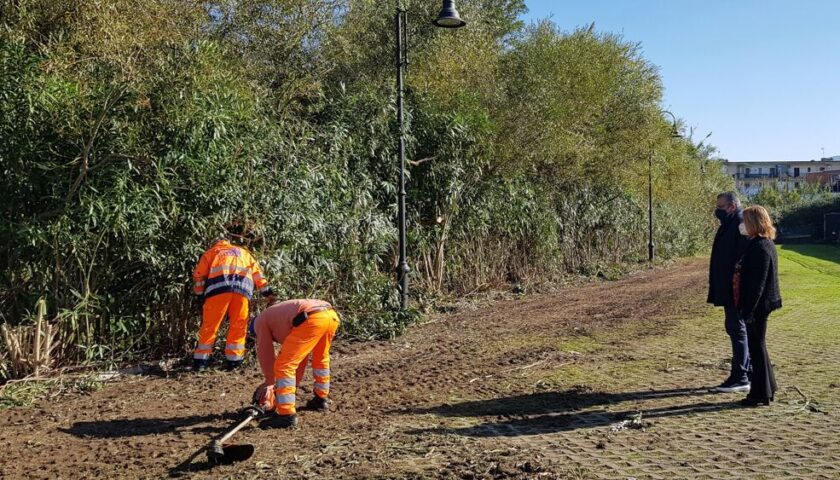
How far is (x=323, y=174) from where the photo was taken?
9.50 metres

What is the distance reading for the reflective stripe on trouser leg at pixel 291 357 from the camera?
213 inches

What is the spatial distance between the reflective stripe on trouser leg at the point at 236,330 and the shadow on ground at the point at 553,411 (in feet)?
8.42

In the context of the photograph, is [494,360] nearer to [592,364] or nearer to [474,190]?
[592,364]

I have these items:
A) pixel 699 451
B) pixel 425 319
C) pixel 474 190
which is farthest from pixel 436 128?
pixel 699 451

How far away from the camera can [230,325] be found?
748 centimetres

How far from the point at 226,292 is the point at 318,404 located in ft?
6.36

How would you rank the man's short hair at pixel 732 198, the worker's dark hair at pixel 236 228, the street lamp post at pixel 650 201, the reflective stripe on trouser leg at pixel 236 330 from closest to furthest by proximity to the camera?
the man's short hair at pixel 732 198 → the reflective stripe on trouser leg at pixel 236 330 → the worker's dark hair at pixel 236 228 → the street lamp post at pixel 650 201

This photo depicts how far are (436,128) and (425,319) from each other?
3.70 m

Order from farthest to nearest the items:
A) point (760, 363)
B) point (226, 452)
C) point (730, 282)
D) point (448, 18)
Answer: point (448, 18)
point (730, 282)
point (760, 363)
point (226, 452)

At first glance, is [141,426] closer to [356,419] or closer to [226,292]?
[356,419]

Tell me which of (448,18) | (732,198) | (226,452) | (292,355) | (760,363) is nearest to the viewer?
(226,452)

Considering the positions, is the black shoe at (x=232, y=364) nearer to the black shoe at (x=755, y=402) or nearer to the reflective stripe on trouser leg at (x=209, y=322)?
the reflective stripe on trouser leg at (x=209, y=322)

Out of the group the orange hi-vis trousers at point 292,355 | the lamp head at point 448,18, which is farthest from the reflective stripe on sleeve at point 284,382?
the lamp head at point 448,18

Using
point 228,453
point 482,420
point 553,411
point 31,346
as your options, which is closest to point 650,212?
point 553,411
